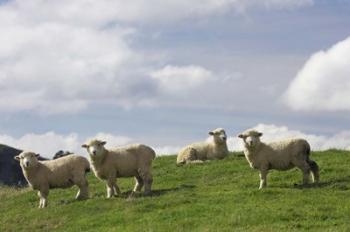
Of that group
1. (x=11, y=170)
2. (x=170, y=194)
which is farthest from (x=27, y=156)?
(x=11, y=170)

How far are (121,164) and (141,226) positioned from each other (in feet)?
18.9

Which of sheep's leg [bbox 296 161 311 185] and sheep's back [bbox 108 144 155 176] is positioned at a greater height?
sheep's back [bbox 108 144 155 176]

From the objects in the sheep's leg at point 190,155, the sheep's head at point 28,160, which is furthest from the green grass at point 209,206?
the sheep's leg at point 190,155

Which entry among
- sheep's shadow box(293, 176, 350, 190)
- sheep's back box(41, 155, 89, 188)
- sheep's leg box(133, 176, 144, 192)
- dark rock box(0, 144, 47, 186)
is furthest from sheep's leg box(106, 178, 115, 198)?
dark rock box(0, 144, 47, 186)

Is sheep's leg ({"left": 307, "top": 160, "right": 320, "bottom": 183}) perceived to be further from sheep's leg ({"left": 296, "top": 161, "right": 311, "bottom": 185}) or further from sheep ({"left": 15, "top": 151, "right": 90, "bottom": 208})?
sheep ({"left": 15, "top": 151, "right": 90, "bottom": 208})

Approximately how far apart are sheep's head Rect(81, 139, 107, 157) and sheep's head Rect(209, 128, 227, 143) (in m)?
9.54

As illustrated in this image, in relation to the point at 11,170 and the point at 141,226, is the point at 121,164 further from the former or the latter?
the point at 11,170

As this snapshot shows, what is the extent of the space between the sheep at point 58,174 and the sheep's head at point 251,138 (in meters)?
6.13

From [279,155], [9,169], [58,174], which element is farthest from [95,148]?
[9,169]

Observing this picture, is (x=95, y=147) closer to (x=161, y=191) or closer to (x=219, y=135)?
(x=161, y=191)

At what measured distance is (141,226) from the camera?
810 inches

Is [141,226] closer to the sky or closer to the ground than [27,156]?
closer to the ground

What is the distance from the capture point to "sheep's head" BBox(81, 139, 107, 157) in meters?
26.0

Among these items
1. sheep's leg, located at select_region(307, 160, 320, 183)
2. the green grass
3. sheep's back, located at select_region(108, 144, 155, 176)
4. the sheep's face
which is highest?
the sheep's face
